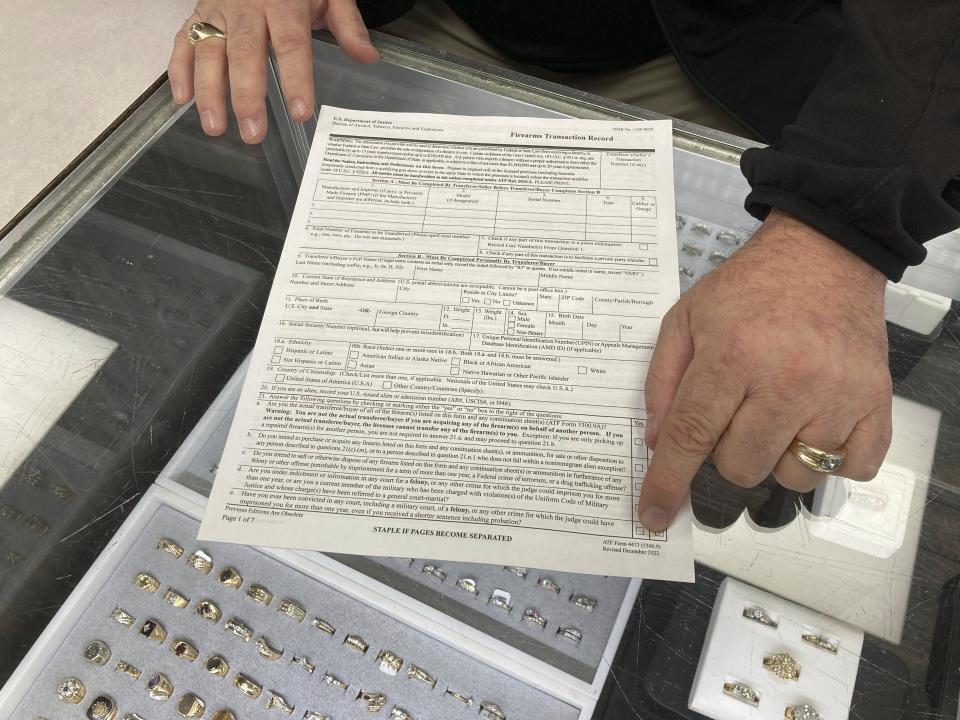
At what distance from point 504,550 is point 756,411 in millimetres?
184

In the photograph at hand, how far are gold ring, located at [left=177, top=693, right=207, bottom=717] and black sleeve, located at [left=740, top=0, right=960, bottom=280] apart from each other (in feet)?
1.82

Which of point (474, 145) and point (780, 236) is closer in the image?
point (780, 236)

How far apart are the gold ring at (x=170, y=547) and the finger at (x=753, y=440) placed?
41cm

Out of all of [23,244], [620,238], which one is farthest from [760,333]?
[23,244]

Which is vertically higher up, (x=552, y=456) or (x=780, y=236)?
(x=780, y=236)

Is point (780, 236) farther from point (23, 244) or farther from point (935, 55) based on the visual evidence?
point (23, 244)

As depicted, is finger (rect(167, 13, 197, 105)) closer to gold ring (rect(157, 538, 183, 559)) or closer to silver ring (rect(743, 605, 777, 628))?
gold ring (rect(157, 538, 183, 559))

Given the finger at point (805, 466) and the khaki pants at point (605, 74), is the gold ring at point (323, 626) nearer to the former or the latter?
the finger at point (805, 466)

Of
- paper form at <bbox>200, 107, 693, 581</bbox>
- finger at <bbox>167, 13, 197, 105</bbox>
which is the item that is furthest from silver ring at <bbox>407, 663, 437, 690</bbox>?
finger at <bbox>167, 13, 197, 105</bbox>

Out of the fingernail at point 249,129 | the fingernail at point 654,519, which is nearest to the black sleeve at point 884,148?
the fingernail at point 654,519

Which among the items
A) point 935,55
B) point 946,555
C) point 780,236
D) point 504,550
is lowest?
point 504,550

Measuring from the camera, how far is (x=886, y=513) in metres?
0.47

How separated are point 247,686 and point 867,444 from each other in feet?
1.53

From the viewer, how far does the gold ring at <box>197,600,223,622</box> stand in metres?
0.51
